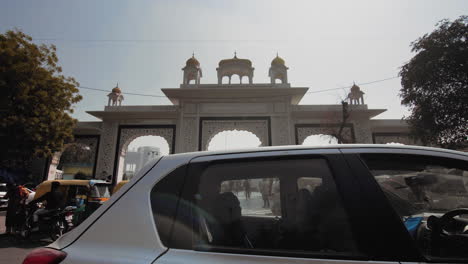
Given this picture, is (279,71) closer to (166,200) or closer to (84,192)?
(84,192)

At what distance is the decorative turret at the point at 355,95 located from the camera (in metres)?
15.6

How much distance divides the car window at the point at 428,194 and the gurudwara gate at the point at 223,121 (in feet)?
41.6

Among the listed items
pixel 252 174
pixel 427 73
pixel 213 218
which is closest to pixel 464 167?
pixel 252 174

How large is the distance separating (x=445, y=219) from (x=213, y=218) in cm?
98

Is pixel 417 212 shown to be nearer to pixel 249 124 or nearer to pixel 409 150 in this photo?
pixel 409 150

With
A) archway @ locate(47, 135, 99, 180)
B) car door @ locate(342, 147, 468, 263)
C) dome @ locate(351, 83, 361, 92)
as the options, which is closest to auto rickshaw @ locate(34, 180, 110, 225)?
car door @ locate(342, 147, 468, 263)

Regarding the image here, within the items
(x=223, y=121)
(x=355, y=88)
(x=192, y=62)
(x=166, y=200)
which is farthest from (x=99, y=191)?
(x=355, y=88)

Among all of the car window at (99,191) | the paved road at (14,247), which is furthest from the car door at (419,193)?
the car window at (99,191)

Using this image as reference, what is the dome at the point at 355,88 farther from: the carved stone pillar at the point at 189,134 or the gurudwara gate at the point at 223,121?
→ the carved stone pillar at the point at 189,134

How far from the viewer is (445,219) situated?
994 mm

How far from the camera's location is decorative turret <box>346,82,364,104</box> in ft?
51.3

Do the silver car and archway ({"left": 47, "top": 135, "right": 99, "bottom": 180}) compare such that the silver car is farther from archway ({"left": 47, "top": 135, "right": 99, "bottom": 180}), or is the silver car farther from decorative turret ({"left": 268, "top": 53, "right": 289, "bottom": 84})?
archway ({"left": 47, "top": 135, "right": 99, "bottom": 180})

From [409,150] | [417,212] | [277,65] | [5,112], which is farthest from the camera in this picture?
[277,65]

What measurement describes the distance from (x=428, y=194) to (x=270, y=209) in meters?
0.75
